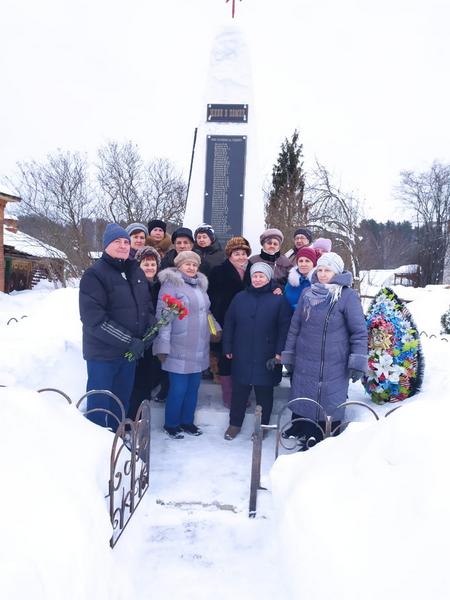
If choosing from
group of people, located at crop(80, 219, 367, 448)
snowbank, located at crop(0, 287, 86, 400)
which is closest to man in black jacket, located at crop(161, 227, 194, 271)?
group of people, located at crop(80, 219, 367, 448)

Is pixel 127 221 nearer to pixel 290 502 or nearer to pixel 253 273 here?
pixel 253 273

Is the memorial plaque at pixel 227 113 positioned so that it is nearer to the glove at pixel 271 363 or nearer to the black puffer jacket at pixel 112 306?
the black puffer jacket at pixel 112 306

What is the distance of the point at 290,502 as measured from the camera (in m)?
2.27

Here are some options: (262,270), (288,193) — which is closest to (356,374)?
(262,270)

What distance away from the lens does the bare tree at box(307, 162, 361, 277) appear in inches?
715

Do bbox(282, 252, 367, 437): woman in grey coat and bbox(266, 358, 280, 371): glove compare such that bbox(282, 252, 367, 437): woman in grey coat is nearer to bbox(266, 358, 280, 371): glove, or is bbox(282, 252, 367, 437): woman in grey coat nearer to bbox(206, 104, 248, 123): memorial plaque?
bbox(266, 358, 280, 371): glove

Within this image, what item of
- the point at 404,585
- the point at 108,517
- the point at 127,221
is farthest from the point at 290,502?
the point at 127,221

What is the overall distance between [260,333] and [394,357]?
4.24 feet

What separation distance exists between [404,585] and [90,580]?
48.9 inches

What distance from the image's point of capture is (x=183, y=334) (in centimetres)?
368

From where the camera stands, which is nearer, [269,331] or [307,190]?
[269,331]

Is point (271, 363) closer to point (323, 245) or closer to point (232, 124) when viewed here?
point (323, 245)

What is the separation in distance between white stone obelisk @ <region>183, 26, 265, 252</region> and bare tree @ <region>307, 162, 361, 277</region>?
1262cm

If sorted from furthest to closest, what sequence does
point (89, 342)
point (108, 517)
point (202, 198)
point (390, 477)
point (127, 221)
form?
1. point (127, 221)
2. point (202, 198)
3. point (89, 342)
4. point (108, 517)
5. point (390, 477)
